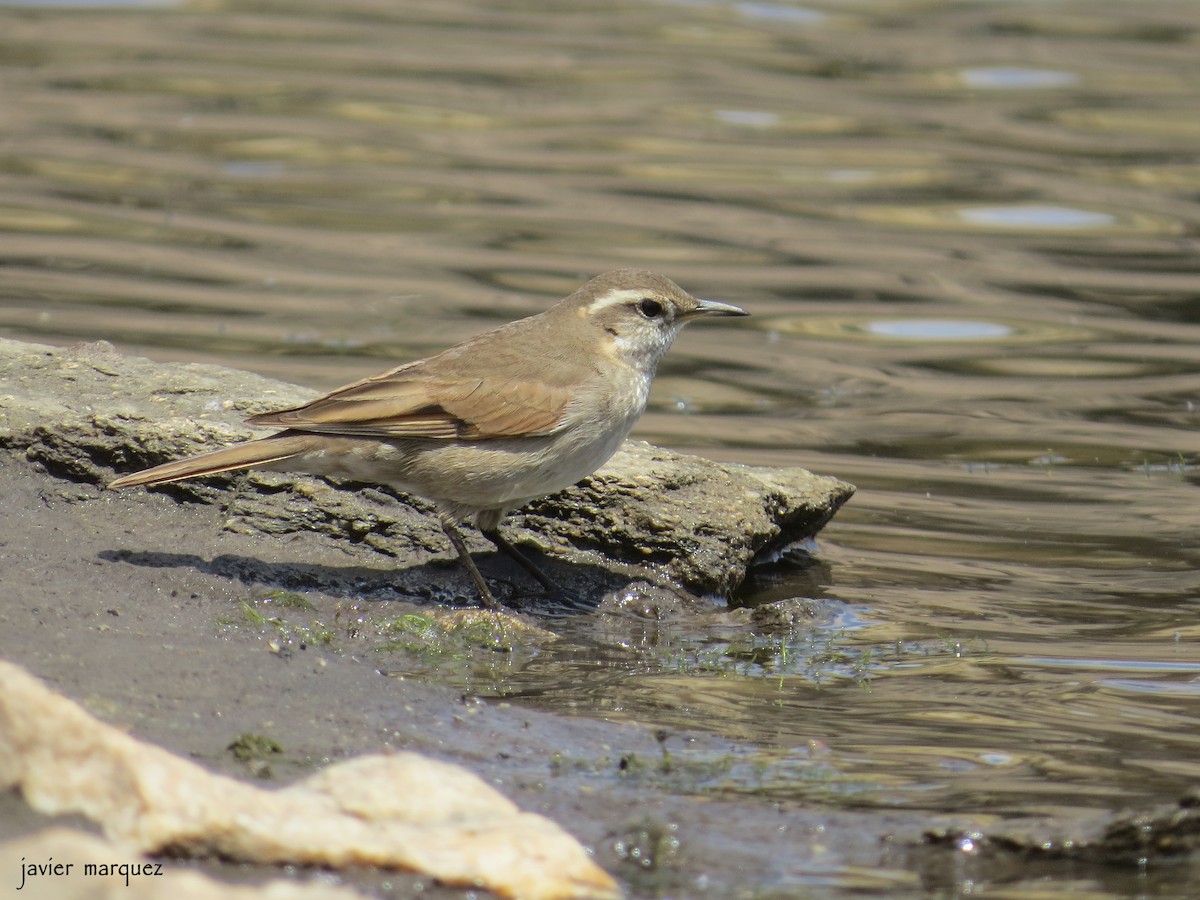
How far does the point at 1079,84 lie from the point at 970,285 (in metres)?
6.07

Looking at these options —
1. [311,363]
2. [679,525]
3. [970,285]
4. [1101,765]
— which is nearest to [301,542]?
[679,525]

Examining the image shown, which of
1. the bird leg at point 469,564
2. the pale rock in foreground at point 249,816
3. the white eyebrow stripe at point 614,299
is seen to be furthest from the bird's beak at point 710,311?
the pale rock in foreground at point 249,816

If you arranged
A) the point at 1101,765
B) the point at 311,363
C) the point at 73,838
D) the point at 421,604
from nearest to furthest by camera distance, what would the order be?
the point at 73,838 → the point at 1101,765 → the point at 421,604 → the point at 311,363

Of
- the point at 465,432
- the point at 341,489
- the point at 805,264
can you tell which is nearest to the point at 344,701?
the point at 465,432

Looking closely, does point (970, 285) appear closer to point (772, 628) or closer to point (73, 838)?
point (772, 628)

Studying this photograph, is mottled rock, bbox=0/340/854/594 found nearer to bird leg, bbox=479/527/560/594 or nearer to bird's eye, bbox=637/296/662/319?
bird leg, bbox=479/527/560/594

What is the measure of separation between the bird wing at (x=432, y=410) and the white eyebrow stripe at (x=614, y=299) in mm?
756

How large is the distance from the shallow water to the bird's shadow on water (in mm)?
566

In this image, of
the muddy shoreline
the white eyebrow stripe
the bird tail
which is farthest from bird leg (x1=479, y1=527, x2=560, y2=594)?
the white eyebrow stripe

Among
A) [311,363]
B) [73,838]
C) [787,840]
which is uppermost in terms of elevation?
[73,838]

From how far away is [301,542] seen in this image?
7.22m

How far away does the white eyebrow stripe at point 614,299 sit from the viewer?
7.52 metres

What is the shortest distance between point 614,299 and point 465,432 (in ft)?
3.79

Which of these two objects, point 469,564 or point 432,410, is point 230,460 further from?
point 469,564
